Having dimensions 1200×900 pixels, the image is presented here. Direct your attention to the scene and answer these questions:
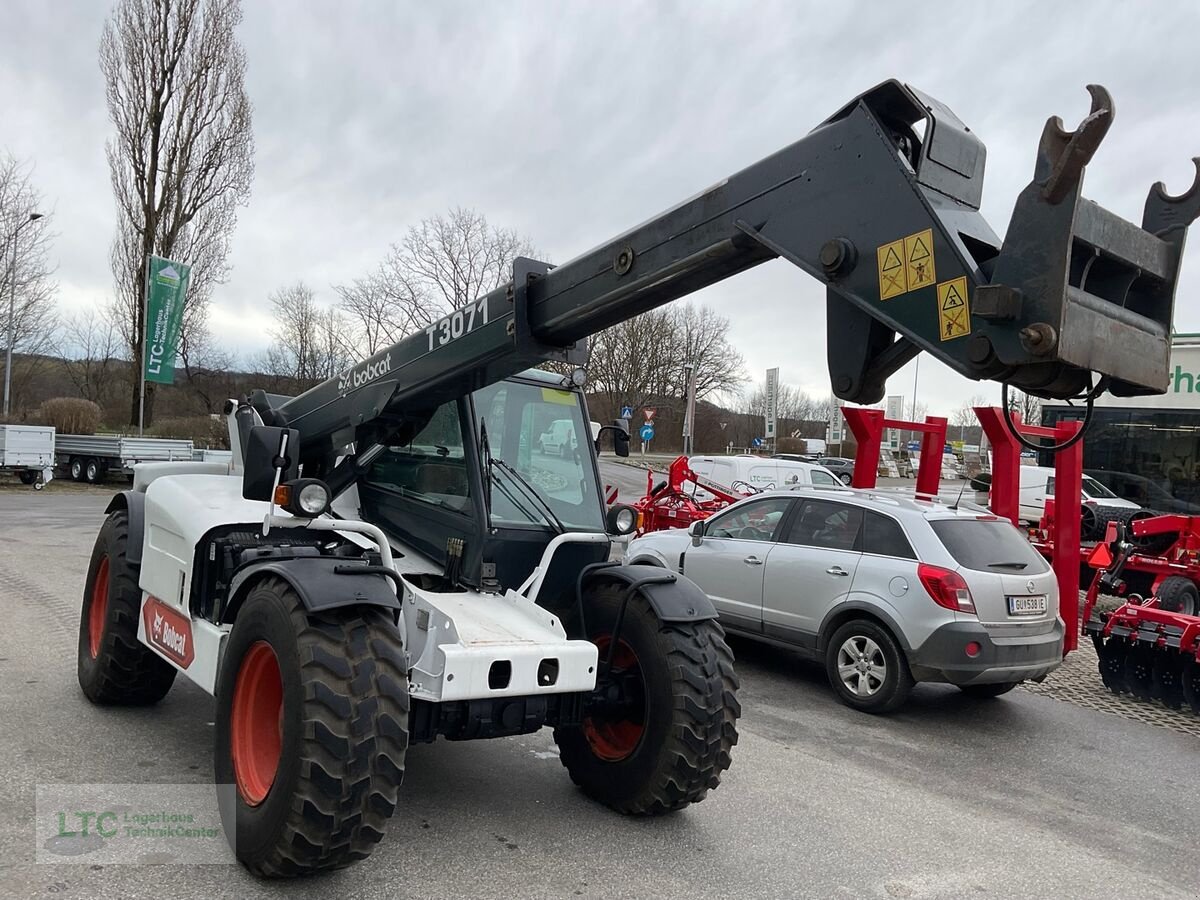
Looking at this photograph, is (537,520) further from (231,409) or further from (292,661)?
(231,409)

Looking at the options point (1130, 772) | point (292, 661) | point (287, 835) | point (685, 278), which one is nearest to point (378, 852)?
point (287, 835)

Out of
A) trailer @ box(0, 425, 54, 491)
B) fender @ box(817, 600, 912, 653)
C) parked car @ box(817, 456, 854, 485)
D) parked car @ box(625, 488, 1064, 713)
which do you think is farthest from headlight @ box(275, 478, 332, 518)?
parked car @ box(817, 456, 854, 485)

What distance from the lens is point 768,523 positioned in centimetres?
791

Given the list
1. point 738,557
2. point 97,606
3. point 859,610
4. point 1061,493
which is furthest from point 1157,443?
point 97,606

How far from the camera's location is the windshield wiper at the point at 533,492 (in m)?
4.65

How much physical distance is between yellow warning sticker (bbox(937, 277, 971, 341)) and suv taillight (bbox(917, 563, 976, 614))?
398 centimetres

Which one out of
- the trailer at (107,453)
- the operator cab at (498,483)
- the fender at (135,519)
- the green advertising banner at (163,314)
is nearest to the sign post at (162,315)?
the green advertising banner at (163,314)

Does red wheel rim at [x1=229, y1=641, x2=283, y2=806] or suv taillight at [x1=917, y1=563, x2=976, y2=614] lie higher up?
suv taillight at [x1=917, y1=563, x2=976, y2=614]

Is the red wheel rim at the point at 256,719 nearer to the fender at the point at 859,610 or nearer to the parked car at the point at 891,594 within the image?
the parked car at the point at 891,594

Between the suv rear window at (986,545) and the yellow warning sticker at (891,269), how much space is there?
4.04m

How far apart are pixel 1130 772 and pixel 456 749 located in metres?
4.32

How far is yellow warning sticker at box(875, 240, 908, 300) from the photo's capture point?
2926 mm

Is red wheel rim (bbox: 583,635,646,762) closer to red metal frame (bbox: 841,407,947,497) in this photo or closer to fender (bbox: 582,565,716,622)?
fender (bbox: 582,565,716,622)

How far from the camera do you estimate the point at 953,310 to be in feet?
9.07
